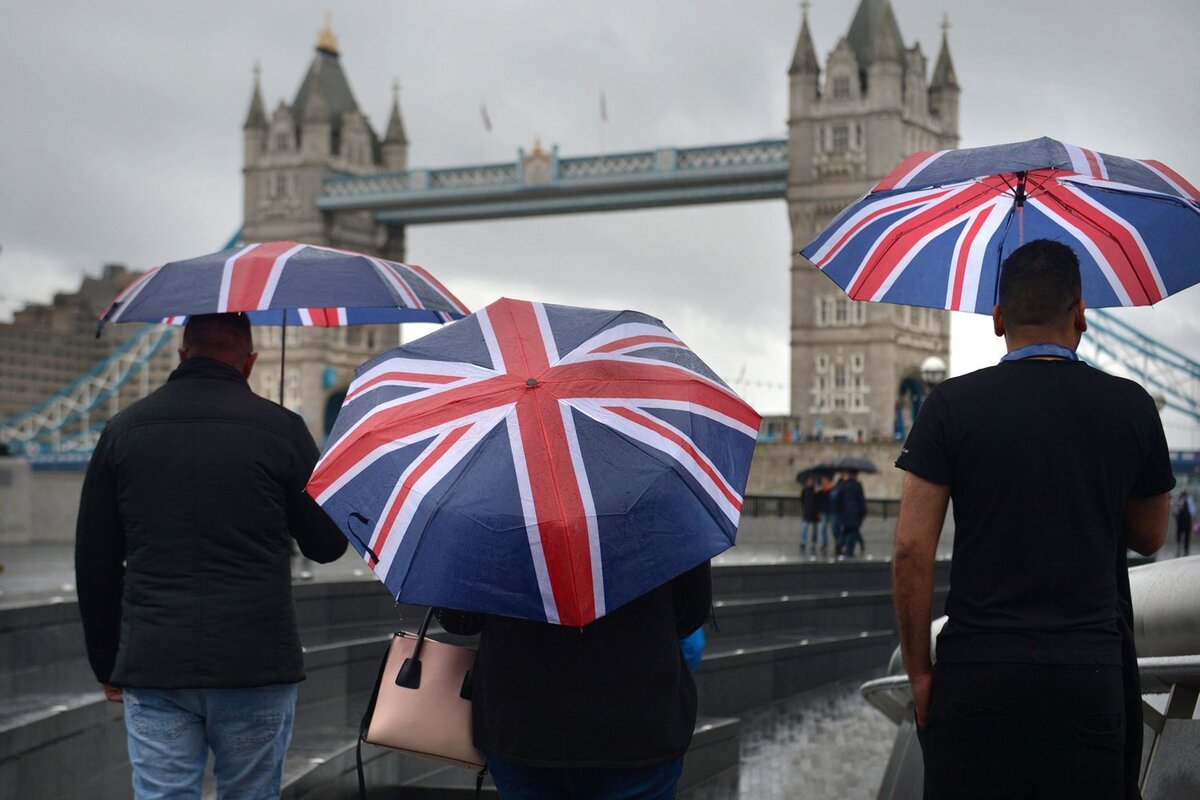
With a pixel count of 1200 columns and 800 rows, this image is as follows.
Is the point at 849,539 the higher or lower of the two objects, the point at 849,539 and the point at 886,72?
the lower

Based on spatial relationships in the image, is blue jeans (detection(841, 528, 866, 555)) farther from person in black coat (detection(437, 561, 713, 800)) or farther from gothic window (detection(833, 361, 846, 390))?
gothic window (detection(833, 361, 846, 390))

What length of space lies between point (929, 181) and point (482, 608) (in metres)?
1.61

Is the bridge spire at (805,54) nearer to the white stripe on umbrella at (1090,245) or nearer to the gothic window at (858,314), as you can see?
the gothic window at (858,314)

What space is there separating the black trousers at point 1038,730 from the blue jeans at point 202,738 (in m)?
1.31

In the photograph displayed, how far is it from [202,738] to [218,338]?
0.81 meters

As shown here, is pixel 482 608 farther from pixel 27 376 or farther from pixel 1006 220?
pixel 27 376

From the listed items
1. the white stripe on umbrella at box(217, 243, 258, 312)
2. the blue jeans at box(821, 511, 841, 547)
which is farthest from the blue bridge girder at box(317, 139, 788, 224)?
the white stripe on umbrella at box(217, 243, 258, 312)

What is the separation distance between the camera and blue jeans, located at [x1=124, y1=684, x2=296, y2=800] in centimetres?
289

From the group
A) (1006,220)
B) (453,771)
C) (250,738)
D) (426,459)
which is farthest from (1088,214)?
Result: (453,771)

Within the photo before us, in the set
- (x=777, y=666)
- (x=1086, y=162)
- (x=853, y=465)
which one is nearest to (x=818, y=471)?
(x=853, y=465)

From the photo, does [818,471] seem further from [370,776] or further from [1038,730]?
[1038,730]

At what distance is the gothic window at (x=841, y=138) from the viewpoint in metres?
52.9

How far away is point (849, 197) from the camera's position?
171 ft

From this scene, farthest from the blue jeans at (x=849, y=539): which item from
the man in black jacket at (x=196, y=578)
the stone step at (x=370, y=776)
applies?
the man in black jacket at (x=196, y=578)
